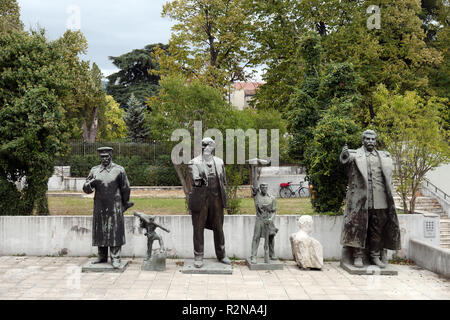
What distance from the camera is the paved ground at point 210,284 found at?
6438mm

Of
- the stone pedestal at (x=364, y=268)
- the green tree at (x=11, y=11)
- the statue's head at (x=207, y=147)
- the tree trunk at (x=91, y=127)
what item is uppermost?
the green tree at (x=11, y=11)

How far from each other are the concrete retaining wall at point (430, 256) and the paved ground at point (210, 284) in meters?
0.21

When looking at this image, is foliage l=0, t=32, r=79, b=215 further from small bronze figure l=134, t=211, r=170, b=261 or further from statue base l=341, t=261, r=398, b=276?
statue base l=341, t=261, r=398, b=276

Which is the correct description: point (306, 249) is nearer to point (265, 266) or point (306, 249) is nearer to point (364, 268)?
point (265, 266)

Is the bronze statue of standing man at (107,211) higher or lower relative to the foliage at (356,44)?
lower

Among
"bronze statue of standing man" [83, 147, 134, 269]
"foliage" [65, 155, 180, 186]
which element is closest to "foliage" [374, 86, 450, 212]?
"bronze statue of standing man" [83, 147, 134, 269]

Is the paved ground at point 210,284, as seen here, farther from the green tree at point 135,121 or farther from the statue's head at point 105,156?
the green tree at point 135,121

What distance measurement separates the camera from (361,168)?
7895 mm

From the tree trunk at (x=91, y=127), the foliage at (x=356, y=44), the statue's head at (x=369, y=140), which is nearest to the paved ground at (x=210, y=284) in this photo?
the statue's head at (x=369, y=140)

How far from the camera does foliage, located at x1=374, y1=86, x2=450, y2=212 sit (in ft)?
40.2

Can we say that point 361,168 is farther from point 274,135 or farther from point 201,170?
point 274,135

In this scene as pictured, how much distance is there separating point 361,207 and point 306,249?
1.41 metres

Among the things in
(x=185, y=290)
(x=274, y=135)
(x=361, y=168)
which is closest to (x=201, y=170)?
(x=185, y=290)

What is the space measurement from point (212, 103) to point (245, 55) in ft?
39.7
